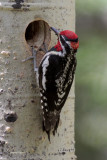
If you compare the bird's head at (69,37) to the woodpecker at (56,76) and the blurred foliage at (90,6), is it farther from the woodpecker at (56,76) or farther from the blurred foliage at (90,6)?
the blurred foliage at (90,6)

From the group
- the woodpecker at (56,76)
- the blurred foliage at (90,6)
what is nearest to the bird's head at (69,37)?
the woodpecker at (56,76)

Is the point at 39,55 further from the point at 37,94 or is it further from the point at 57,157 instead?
the point at 57,157

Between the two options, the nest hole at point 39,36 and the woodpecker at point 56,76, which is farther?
the nest hole at point 39,36

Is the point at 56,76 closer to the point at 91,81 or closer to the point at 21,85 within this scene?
the point at 21,85

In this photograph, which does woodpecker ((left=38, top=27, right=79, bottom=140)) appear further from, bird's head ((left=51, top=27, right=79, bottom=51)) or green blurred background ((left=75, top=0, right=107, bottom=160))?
green blurred background ((left=75, top=0, right=107, bottom=160))

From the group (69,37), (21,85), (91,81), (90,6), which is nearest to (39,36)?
(69,37)

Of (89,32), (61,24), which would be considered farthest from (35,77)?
(89,32)

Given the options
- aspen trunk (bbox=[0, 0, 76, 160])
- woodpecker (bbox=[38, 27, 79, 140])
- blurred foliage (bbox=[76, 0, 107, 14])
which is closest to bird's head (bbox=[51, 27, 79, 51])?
woodpecker (bbox=[38, 27, 79, 140])
